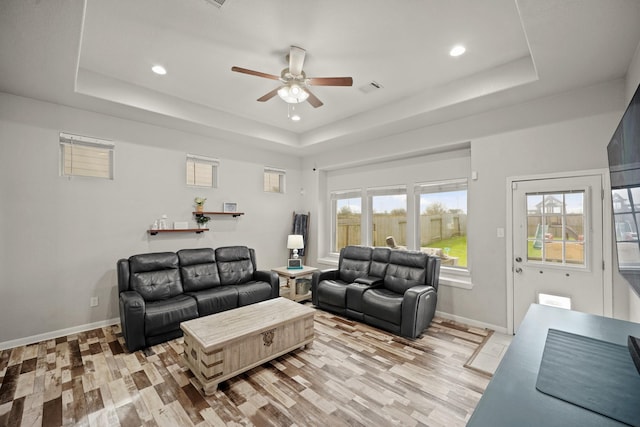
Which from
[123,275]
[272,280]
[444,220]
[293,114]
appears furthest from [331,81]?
[123,275]

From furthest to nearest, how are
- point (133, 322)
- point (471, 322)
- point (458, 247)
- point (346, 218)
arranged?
point (346, 218)
point (458, 247)
point (471, 322)
point (133, 322)

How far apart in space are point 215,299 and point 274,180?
2.89m

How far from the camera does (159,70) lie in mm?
3150

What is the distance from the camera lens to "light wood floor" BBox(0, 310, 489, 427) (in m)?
2.02

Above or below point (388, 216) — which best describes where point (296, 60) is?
above

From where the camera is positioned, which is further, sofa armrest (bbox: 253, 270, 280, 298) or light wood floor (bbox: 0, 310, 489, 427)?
sofa armrest (bbox: 253, 270, 280, 298)

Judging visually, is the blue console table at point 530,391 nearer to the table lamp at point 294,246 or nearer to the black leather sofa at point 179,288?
the black leather sofa at point 179,288

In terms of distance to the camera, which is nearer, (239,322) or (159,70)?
(239,322)

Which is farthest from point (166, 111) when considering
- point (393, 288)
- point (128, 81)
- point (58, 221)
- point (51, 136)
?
point (393, 288)

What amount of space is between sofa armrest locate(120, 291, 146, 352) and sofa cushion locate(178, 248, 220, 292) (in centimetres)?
84

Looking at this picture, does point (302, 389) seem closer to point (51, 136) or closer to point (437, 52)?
point (437, 52)

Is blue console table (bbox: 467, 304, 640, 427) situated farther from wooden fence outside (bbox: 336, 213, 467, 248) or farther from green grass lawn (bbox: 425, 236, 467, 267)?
wooden fence outside (bbox: 336, 213, 467, 248)

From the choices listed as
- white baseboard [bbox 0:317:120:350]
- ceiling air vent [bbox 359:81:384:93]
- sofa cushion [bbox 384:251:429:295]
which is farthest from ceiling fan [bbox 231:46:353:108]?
white baseboard [bbox 0:317:120:350]

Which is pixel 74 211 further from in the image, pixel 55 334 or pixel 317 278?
pixel 317 278
